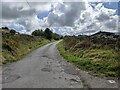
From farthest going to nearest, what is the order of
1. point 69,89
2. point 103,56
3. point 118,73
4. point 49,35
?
1. point 49,35
2. point 103,56
3. point 118,73
4. point 69,89

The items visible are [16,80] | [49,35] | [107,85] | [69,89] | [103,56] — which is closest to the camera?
[69,89]

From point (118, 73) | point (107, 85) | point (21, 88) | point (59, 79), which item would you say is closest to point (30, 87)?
point (21, 88)

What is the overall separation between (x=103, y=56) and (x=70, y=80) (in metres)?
6.85

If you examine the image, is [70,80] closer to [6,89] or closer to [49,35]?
[6,89]

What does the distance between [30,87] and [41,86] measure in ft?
1.67

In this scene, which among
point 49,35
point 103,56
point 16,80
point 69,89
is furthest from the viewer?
point 49,35

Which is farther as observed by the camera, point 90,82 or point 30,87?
point 90,82

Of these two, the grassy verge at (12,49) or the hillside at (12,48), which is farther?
the hillside at (12,48)

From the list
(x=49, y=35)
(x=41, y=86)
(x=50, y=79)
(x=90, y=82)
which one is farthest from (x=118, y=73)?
(x=49, y=35)

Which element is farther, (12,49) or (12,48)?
(12,48)

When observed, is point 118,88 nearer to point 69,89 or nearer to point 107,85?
point 107,85

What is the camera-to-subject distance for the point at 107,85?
34.4 feet

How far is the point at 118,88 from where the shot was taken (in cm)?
993

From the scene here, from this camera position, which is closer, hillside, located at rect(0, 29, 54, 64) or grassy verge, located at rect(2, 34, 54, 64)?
grassy verge, located at rect(2, 34, 54, 64)
